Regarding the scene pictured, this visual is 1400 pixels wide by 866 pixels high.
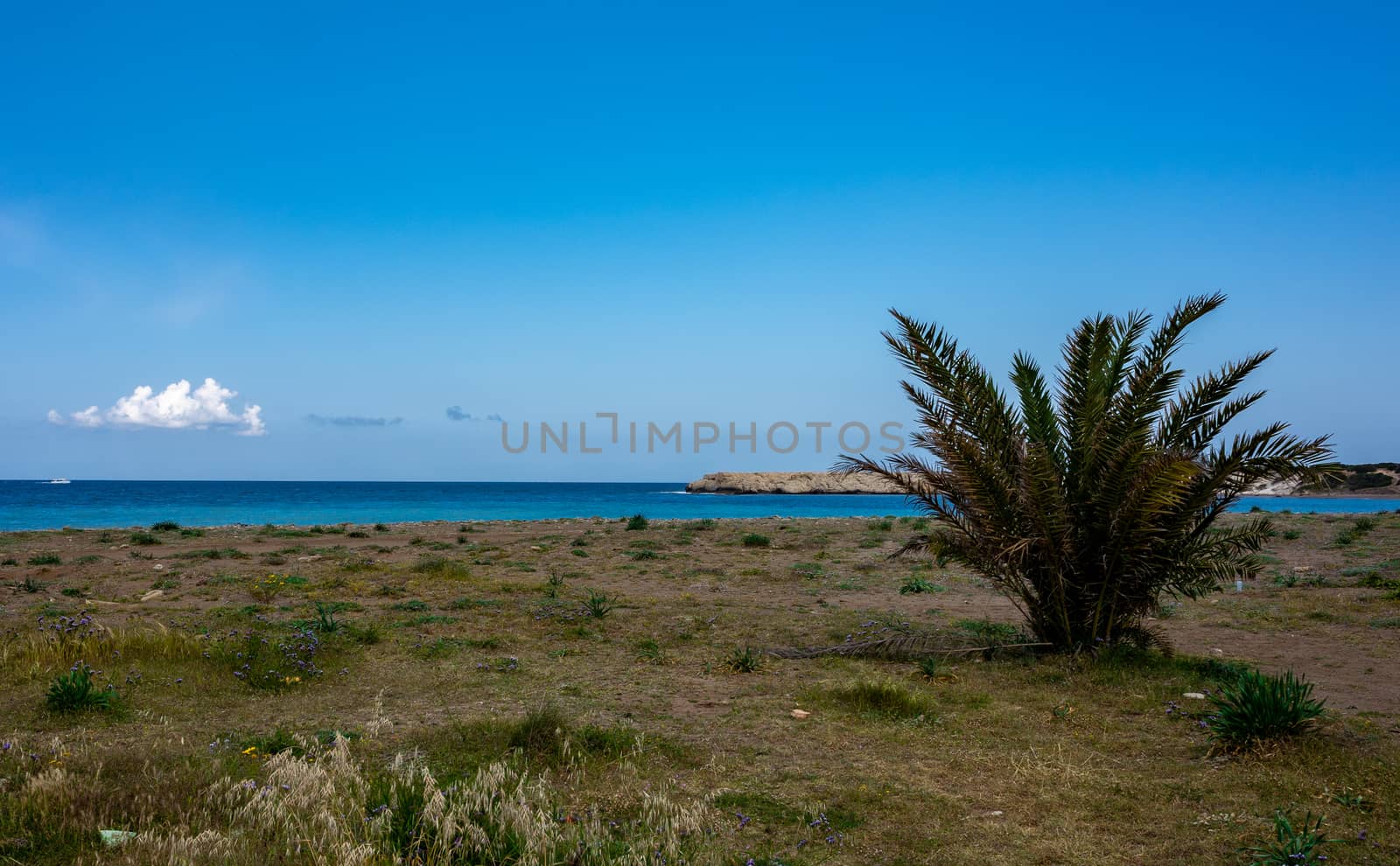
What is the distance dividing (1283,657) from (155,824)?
1178cm

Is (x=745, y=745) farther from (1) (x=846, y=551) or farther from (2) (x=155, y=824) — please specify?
(1) (x=846, y=551)

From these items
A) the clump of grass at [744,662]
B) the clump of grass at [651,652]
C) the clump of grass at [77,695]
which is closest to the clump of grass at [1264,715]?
the clump of grass at [744,662]

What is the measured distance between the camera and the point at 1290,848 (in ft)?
13.6

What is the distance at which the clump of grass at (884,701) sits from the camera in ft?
24.5

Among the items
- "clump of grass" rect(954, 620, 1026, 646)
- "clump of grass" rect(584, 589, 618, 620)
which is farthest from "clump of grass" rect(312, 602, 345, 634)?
"clump of grass" rect(954, 620, 1026, 646)

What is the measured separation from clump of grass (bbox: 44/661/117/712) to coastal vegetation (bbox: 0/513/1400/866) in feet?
0.08

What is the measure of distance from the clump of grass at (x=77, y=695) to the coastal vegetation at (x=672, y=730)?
0.08ft

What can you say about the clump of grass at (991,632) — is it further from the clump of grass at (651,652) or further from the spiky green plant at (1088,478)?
the clump of grass at (651,652)

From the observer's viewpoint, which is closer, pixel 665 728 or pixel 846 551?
pixel 665 728

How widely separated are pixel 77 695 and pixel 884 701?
733cm

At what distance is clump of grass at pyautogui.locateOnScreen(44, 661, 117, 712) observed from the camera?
23.4 ft

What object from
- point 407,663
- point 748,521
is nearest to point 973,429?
point 407,663

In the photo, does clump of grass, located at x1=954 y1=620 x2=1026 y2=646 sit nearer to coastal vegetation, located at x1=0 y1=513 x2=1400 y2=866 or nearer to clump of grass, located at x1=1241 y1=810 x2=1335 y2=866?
coastal vegetation, located at x1=0 y1=513 x2=1400 y2=866

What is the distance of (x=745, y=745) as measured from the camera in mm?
6578
